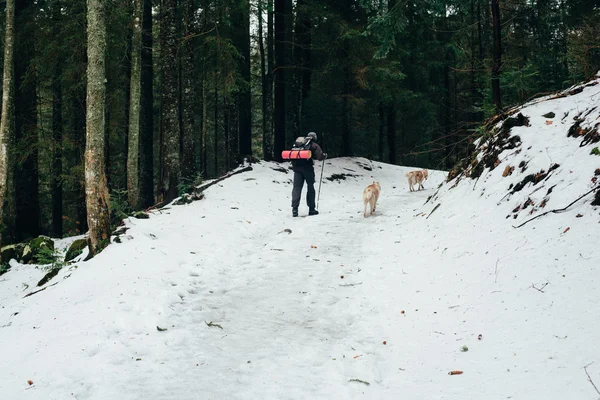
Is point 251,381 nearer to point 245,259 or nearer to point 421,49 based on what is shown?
point 245,259

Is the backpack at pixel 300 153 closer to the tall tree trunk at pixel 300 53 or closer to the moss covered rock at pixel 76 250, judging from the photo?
the moss covered rock at pixel 76 250

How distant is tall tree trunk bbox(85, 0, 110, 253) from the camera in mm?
7414

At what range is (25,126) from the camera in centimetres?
1423

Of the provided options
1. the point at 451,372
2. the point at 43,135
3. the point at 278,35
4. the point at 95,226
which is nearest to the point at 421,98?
the point at 278,35

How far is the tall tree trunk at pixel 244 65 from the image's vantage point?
1658 cm

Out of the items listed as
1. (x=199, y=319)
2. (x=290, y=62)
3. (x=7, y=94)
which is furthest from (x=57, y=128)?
(x=199, y=319)

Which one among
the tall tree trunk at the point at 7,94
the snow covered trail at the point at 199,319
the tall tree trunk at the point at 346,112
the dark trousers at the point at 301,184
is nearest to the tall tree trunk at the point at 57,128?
the tall tree trunk at the point at 7,94

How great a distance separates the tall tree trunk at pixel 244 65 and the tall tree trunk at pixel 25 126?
302 inches

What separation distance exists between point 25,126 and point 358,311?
1469cm

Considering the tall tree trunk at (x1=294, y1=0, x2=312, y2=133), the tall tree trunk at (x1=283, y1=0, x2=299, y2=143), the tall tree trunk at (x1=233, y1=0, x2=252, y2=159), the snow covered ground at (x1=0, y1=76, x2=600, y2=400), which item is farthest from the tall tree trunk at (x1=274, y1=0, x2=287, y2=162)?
the snow covered ground at (x1=0, y1=76, x2=600, y2=400)

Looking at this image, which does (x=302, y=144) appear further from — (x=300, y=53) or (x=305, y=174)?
(x=300, y=53)

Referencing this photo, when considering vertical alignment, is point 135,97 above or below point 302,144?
above

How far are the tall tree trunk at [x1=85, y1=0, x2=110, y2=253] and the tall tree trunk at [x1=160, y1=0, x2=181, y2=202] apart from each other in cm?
417

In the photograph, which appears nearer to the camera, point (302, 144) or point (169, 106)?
point (302, 144)
